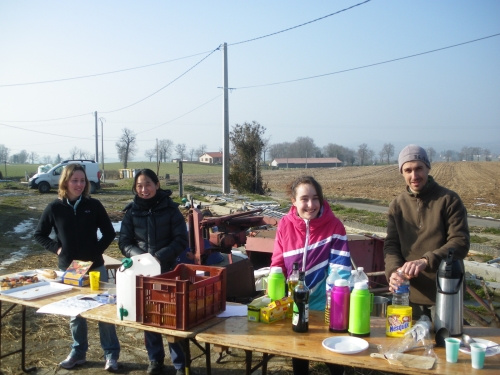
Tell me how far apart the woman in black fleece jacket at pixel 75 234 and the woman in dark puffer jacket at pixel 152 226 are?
1.33ft

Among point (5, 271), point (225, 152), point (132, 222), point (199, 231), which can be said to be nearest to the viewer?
point (132, 222)

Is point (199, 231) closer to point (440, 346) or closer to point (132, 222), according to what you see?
point (132, 222)

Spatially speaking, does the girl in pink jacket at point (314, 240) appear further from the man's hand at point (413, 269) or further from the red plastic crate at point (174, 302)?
the red plastic crate at point (174, 302)

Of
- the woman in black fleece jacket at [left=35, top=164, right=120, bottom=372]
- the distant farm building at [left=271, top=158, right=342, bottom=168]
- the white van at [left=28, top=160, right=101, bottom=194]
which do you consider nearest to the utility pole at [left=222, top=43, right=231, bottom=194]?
the white van at [left=28, top=160, right=101, bottom=194]

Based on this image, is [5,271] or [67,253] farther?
[5,271]

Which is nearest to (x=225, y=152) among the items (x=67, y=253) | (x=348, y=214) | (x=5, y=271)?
(x=348, y=214)

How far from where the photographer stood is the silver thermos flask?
2.73 m

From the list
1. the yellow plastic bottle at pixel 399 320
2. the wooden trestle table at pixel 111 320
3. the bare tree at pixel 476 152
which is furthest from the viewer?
the bare tree at pixel 476 152

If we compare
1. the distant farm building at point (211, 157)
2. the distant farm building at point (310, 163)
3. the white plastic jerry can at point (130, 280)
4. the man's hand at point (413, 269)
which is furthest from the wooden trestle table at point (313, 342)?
the distant farm building at point (211, 157)

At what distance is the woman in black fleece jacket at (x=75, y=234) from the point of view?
4.48m

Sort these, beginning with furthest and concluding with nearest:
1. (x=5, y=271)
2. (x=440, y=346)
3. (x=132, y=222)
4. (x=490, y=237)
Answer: (x=490, y=237), (x=5, y=271), (x=132, y=222), (x=440, y=346)

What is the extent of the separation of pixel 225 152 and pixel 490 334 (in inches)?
803

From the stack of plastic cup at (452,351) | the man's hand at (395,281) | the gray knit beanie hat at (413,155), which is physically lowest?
the stack of plastic cup at (452,351)

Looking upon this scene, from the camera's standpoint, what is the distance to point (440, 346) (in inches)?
109
